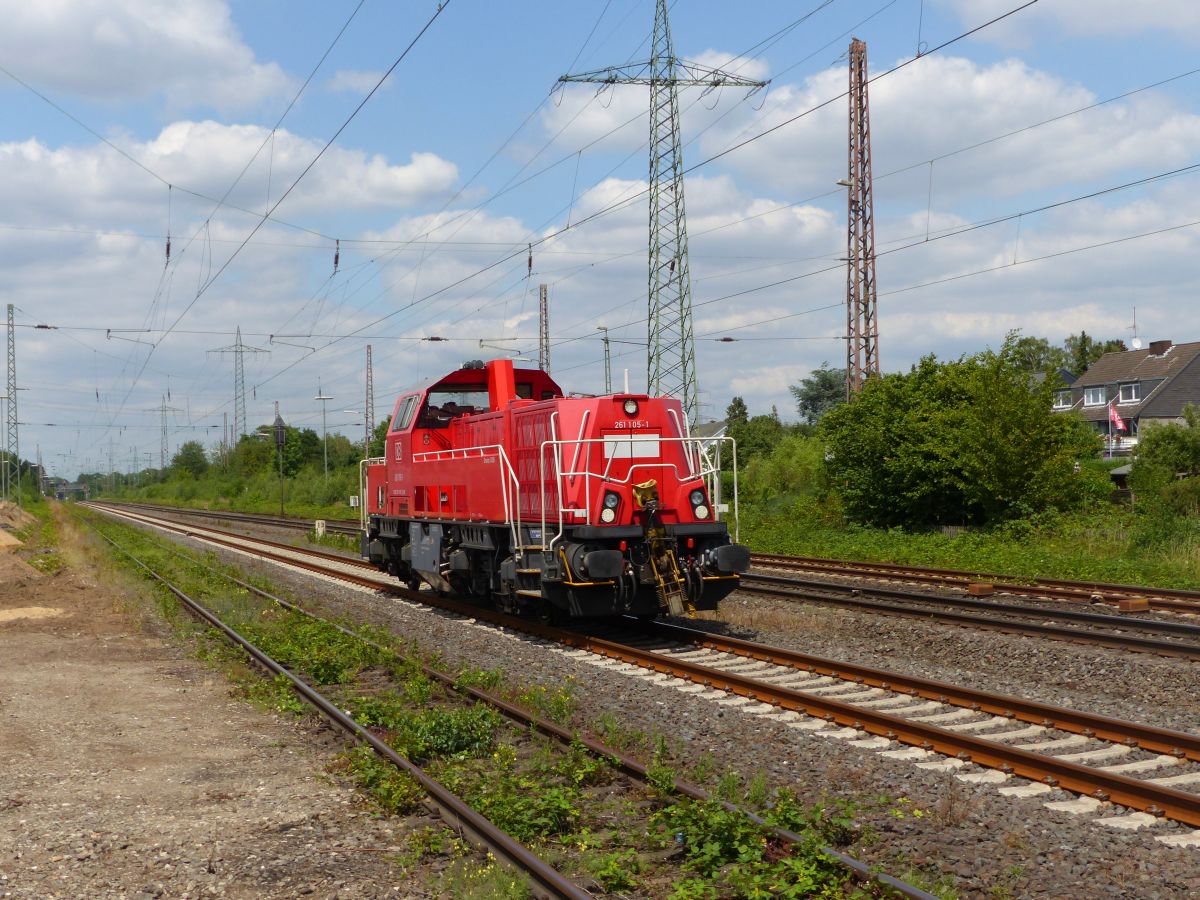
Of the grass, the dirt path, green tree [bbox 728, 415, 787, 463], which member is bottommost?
the dirt path

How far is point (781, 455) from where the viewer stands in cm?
3969

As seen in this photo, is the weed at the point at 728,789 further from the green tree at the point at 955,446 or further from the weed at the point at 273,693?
the green tree at the point at 955,446

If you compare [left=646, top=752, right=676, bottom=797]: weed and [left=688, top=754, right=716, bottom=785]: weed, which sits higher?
[left=646, top=752, right=676, bottom=797]: weed

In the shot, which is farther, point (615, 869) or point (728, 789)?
point (728, 789)

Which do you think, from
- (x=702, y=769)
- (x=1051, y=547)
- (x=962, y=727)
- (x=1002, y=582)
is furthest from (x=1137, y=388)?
(x=702, y=769)

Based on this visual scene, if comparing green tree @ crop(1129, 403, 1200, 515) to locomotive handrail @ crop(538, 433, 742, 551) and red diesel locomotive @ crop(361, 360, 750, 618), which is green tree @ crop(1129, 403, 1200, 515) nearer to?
locomotive handrail @ crop(538, 433, 742, 551)

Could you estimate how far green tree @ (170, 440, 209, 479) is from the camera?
11828 centimetres

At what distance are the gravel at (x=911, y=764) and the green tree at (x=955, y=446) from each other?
956 cm

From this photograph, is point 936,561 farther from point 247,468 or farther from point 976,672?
point 247,468

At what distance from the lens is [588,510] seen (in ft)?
42.9

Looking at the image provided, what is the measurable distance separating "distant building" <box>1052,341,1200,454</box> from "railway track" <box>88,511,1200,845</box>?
189ft

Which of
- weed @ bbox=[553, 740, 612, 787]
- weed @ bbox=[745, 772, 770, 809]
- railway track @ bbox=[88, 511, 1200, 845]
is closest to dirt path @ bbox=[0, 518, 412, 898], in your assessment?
weed @ bbox=[553, 740, 612, 787]

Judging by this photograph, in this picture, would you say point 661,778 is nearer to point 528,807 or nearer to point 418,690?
point 528,807

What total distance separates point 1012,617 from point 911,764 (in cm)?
766
